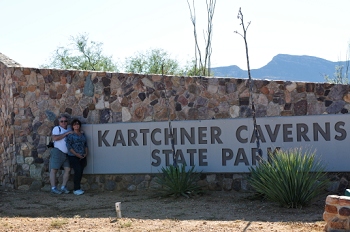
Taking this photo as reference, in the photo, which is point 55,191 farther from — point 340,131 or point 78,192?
point 340,131

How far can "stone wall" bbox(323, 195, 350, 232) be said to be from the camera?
8.62 meters

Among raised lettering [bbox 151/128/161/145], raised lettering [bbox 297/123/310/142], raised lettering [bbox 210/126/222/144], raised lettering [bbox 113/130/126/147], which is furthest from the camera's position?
raised lettering [bbox 113/130/126/147]

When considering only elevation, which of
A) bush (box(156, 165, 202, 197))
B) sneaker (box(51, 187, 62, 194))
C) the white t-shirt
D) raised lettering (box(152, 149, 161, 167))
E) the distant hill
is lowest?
sneaker (box(51, 187, 62, 194))

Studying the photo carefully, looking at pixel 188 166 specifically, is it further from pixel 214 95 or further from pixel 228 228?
pixel 228 228

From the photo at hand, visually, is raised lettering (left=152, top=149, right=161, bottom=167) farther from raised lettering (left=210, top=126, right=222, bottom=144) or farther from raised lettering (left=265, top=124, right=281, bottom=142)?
raised lettering (left=265, top=124, right=281, bottom=142)

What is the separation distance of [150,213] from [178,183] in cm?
189

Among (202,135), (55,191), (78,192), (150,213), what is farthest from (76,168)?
(150,213)

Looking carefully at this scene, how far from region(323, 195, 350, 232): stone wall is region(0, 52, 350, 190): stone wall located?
481 cm

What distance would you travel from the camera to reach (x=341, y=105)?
13188 mm

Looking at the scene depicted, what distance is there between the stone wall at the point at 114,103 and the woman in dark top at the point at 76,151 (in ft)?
1.45

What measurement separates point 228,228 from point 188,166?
4.80 m

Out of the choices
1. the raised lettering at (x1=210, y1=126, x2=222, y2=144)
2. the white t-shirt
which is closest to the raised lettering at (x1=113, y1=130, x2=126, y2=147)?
the white t-shirt

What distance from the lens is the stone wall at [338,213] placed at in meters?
8.62

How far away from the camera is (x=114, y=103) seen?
14734 mm
